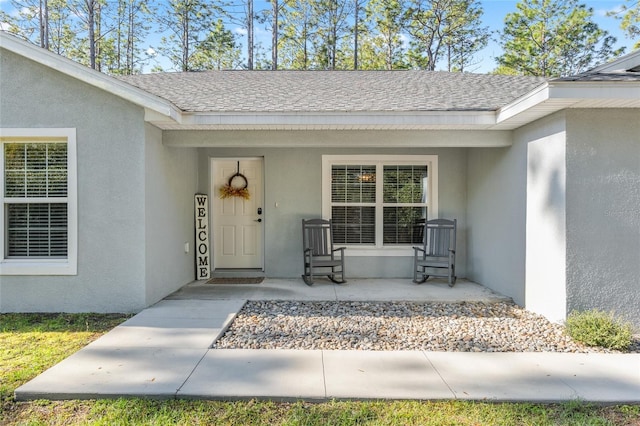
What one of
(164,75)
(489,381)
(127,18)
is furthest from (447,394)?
(127,18)

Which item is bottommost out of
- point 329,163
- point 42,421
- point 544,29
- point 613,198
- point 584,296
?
point 42,421

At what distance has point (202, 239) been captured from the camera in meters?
7.10

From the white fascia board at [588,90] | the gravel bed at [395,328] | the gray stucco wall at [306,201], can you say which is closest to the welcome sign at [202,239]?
the gray stucco wall at [306,201]

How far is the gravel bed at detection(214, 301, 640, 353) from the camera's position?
156 inches

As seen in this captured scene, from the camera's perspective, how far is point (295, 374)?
3242 mm

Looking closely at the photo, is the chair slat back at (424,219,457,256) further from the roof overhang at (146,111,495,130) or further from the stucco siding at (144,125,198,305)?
the stucco siding at (144,125,198,305)

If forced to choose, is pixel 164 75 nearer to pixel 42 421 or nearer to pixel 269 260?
pixel 269 260

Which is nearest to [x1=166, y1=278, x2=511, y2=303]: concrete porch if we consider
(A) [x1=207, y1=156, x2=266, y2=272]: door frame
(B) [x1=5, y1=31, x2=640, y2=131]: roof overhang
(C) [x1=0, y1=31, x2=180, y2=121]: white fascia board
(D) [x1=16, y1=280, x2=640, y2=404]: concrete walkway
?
(A) [x1=207, y1=156, x2=266, y2=272]: door frame

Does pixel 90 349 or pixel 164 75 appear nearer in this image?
pixel 90 349

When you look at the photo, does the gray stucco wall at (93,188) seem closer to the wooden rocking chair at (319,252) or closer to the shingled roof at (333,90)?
the shingled roof at (333,90)

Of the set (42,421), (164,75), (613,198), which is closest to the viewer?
(42,421)

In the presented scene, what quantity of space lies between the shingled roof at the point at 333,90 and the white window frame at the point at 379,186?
3.75 ft

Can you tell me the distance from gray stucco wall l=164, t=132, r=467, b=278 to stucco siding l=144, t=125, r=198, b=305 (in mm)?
1315

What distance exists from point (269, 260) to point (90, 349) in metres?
3.65
